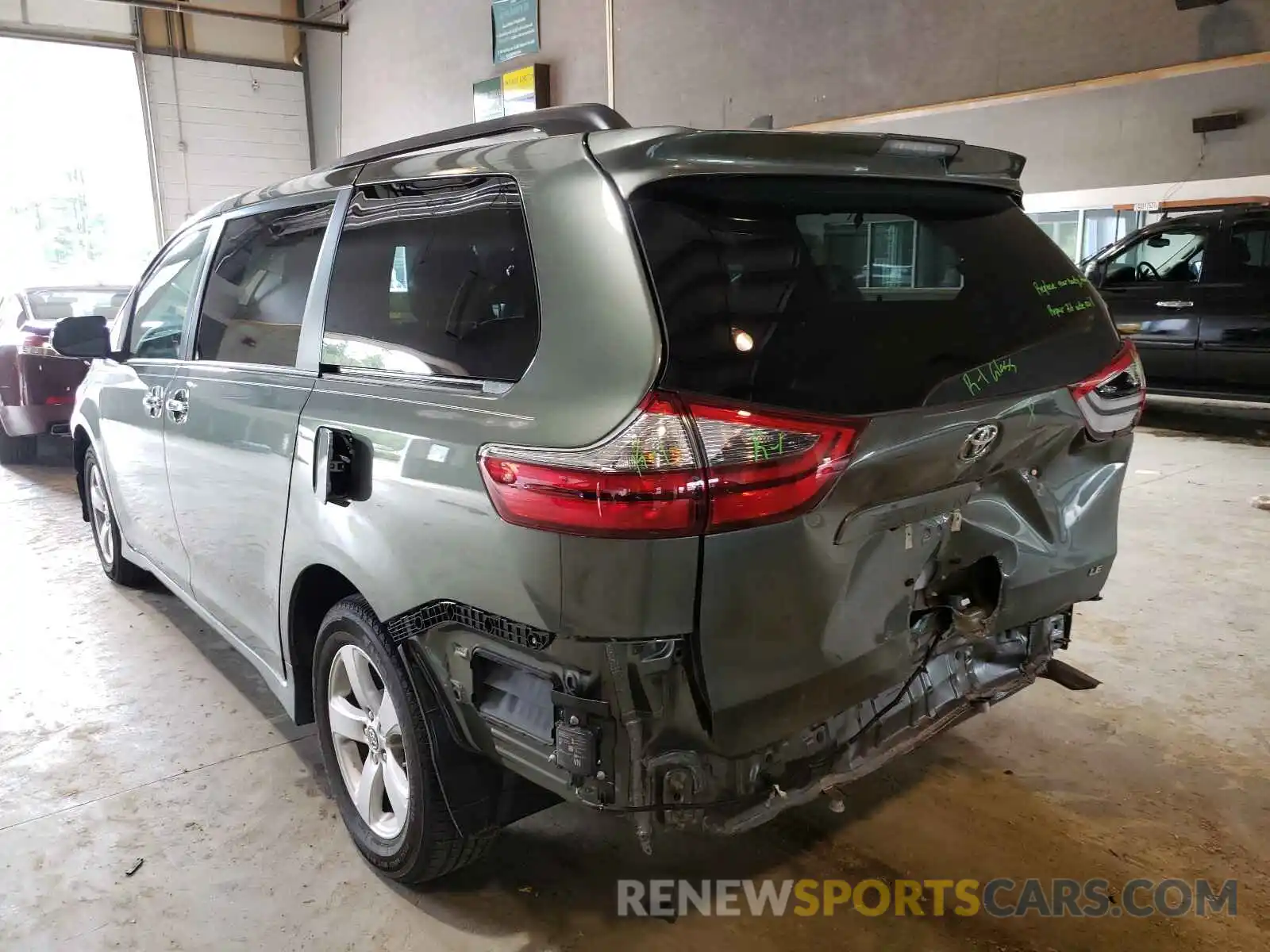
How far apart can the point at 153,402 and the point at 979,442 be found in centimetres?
265

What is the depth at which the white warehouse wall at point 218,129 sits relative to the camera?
1466cm

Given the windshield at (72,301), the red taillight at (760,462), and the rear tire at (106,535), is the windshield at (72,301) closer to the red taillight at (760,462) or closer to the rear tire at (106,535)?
the rear tire at (106,535)

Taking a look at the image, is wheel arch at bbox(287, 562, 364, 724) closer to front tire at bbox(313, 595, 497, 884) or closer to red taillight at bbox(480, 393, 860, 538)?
front tire at bbox(313, 595, 497, 884)

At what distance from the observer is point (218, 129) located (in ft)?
49.8

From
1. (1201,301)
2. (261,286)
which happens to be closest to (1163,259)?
(1201,301)

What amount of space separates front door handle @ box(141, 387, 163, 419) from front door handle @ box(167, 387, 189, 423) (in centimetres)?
10

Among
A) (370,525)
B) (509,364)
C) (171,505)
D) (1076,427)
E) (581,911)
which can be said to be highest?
(509,364)

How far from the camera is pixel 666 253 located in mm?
1641

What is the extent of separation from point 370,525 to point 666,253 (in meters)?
0.86

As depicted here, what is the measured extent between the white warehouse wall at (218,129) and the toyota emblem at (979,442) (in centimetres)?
1426

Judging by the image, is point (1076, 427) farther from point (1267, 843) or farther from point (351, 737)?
point (351, 737)

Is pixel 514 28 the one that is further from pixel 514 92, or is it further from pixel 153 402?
pixel 153 402

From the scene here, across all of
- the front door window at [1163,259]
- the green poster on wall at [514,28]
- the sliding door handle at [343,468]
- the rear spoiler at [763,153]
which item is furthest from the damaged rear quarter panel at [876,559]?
the green poster on wall at [514,28]

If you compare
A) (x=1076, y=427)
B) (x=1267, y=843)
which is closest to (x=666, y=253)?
(x=1076, y=427)
